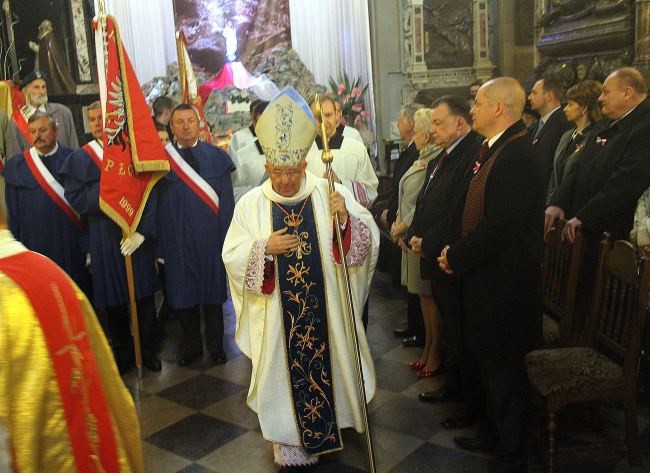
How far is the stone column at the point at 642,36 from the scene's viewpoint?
18.6ft

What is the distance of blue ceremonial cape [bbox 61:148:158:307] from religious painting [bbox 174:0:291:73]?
8291mm

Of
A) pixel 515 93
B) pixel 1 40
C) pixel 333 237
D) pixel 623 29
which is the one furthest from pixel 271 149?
pixel 1 40

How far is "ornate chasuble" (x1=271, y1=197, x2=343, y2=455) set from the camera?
3172 mm

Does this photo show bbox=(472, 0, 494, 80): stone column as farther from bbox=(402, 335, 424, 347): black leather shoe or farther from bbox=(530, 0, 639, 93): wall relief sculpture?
bbox=(402, 335, 424, 347): black leather shoe

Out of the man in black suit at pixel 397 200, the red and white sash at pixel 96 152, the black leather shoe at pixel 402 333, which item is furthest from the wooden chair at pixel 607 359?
the red and white sash at pixel 96 152

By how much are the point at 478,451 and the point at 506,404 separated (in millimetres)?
468

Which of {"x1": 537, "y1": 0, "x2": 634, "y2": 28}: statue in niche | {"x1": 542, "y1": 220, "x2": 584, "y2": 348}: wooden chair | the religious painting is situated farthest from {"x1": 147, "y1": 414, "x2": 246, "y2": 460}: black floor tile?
the religious painting

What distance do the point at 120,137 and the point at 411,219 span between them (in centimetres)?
185

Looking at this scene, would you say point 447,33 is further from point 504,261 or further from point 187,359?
point 504,261

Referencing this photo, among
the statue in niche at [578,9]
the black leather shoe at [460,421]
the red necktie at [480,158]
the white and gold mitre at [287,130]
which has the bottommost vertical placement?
the black leather shoe at [460,421]

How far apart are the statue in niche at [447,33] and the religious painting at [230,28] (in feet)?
9.26

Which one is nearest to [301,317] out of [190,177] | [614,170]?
[190,177]

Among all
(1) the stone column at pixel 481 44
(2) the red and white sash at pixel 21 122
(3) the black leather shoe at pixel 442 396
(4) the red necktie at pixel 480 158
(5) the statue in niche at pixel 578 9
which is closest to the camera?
(4) the red necktie at pixel 480 158

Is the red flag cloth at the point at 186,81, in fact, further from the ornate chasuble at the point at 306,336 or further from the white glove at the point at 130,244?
the ornate chasuble at the point at 306,336
